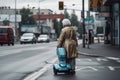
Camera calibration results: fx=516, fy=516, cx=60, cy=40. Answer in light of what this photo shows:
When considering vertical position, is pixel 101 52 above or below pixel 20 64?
below

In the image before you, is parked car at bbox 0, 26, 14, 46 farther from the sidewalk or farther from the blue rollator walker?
the blue rollator walker

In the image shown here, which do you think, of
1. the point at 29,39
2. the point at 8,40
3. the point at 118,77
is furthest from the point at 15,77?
the point at 29,39

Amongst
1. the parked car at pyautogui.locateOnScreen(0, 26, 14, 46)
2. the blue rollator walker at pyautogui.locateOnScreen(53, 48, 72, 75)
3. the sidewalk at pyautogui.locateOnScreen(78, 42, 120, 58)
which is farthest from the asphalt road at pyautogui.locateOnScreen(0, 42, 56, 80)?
the parked car at pyautogui.locateOnScreen(0, 26, 14, 46)

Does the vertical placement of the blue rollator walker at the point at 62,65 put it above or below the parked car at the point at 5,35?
above

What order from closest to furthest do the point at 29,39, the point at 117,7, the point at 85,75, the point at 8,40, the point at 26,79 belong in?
1. the point at 26,79
2. the point at 85,75
3. the point at 117,7
4. the point at 8,40
5. the point at 29,39

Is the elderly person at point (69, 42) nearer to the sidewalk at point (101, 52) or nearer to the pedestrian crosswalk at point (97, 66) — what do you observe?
the pedestrian crosswalk at point (97, 66)

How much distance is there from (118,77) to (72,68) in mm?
1697

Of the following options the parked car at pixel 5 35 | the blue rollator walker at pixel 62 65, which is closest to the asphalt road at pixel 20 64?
the blue rollator walker at pixel 62 65

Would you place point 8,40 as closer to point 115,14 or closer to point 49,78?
point 115,14

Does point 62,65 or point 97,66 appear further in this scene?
point 97,66

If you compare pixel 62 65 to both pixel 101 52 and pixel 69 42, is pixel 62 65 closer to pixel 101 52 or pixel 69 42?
pixel 69 42

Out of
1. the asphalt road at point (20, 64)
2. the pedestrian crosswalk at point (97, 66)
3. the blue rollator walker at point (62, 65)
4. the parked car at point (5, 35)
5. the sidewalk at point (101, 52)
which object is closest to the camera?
the blue rollator walker at point (62, 65)

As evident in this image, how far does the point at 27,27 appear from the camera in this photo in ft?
385

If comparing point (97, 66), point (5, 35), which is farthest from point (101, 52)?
point (5, 35)
